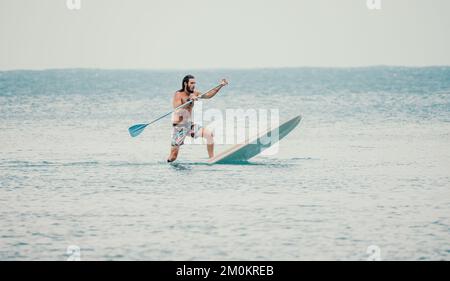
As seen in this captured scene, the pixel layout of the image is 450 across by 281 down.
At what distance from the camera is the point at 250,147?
16.6 m

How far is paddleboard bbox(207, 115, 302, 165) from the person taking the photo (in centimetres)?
1641

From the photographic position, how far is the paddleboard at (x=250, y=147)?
16.4 m

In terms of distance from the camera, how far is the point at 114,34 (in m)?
102

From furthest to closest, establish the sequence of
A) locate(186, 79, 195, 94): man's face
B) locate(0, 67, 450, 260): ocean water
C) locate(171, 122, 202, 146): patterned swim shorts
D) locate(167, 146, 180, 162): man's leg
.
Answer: locate(167, 146, 180, 162): man's leg
locate(171, 122, 202, 146): patterned swim shorts
locate(186, 79, 195, 94): man's face
locate(0, 67, 450, 260): ocean water

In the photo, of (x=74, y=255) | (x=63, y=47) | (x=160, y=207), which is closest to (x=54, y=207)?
(x=160, y=207)

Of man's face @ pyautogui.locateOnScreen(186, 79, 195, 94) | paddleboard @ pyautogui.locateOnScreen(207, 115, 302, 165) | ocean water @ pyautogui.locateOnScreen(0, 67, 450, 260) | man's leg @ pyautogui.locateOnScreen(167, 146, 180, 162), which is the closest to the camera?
ocean water @ pyautogui.locateOnScreen(0, 67, 450, 260)

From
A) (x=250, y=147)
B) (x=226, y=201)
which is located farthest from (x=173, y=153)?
(x=226, y=201)

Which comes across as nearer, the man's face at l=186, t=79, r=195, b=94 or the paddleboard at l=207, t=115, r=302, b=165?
the man's face at l=186, t=79, r=195, b=94

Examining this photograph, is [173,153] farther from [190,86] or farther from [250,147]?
[190,86]

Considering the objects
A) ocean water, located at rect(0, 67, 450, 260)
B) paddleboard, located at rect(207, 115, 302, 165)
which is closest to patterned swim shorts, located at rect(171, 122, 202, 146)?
ocean water, located at rect(0, 67, 450, 260)

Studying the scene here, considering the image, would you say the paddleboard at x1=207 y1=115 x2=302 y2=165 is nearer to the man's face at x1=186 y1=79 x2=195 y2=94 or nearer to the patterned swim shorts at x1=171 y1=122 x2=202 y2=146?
the patterned swim shorts at x1=171 y1=122 x2=202 y2=146

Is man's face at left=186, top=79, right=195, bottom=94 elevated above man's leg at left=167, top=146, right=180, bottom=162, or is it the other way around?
man's face at left=186, top=79, right=195, bottom=94

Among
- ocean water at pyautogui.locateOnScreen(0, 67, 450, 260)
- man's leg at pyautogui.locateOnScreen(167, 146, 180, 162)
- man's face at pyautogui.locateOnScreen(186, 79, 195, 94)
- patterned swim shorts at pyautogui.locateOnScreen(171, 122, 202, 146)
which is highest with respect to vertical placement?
man's face at pyautogui.locateOnScreen(186, 79, 195, 94)
